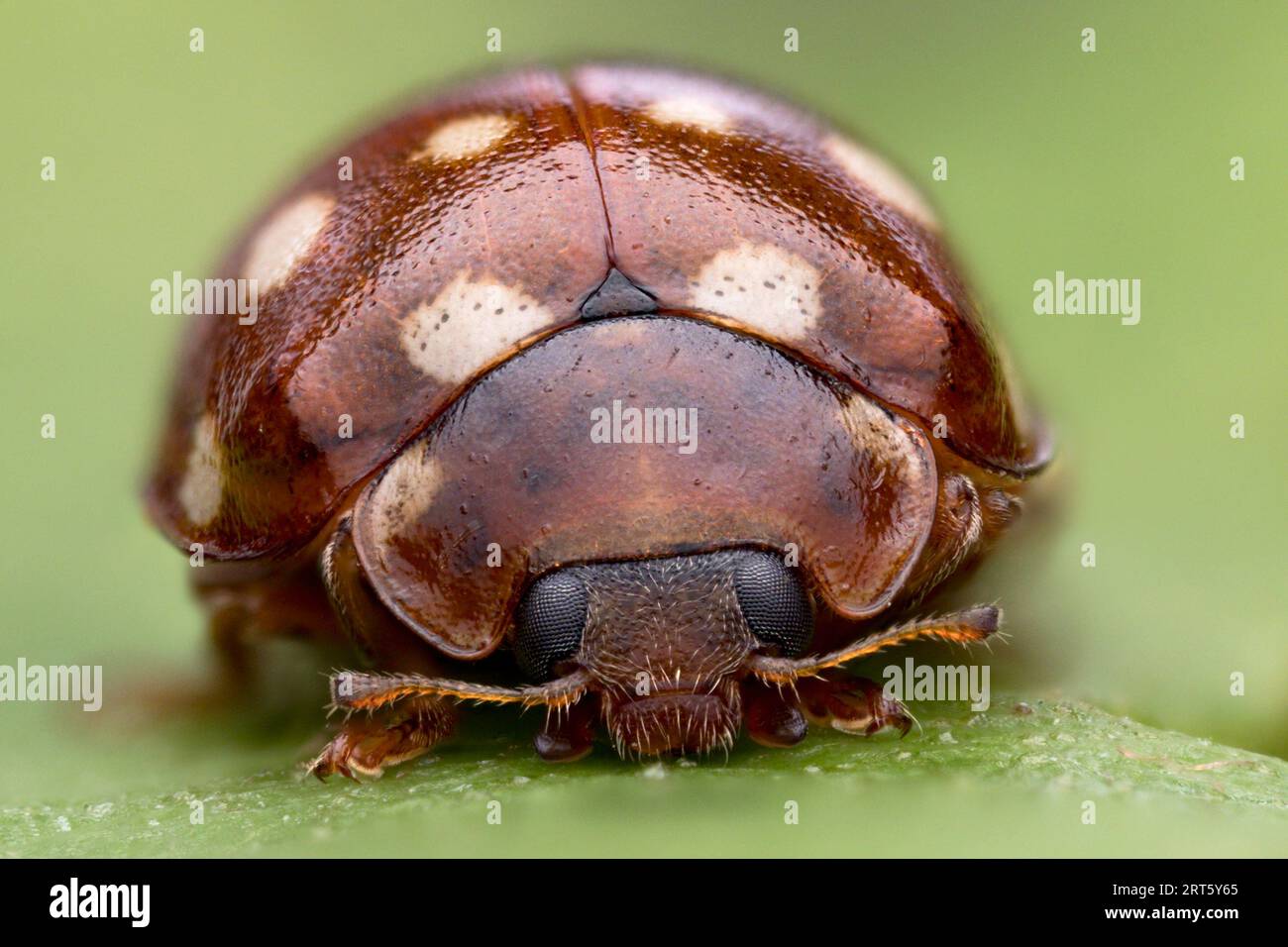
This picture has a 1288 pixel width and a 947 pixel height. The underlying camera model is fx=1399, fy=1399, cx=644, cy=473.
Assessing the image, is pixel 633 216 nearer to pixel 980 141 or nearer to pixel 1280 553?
pixel 1280 553

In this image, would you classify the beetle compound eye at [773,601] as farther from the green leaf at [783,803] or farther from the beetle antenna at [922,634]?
the green leaf at [783,803]

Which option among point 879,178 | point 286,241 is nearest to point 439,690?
point 286,241

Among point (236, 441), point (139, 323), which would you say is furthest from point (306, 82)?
point (236, 441)

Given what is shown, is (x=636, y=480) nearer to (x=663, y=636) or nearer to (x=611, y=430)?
(x=611, y=430)

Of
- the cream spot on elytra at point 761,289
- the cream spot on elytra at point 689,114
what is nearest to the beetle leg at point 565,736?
the cream spot on elytra at point 761,289

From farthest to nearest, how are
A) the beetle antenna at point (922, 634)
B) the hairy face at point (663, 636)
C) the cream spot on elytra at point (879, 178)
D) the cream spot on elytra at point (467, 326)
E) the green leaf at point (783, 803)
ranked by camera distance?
1. the cream spot on elytra at point (879, 178)
2. the cream spot on elytra at point (467, 326)
3. the beetle antenna at point (922, 634)
4. the hairy face at point (663, 636)
5. the green leaf at point (783, 803)
